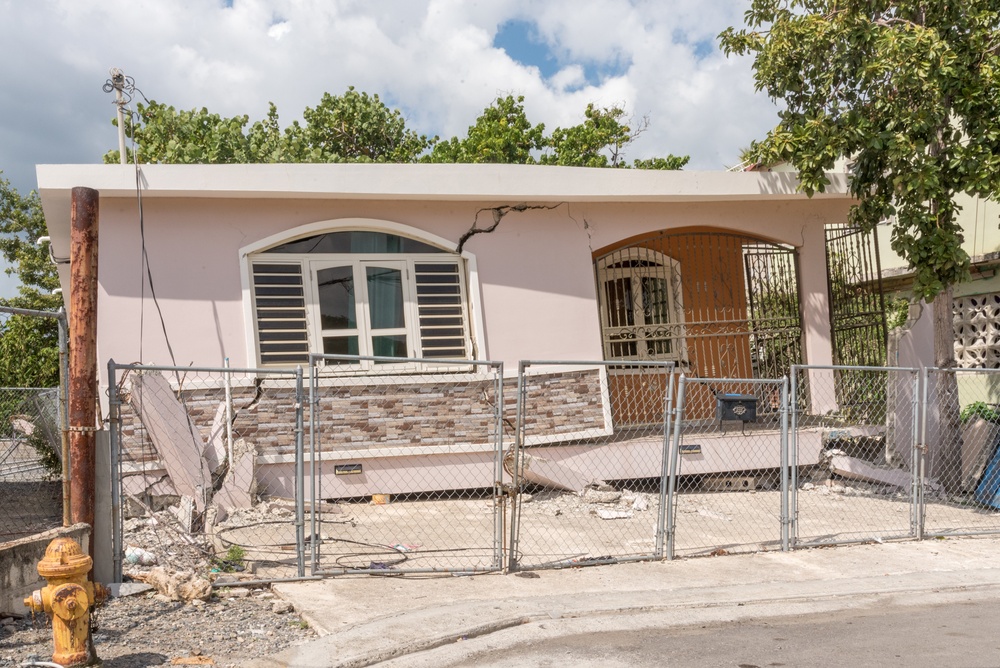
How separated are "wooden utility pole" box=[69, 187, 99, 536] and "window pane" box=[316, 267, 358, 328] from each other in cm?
426

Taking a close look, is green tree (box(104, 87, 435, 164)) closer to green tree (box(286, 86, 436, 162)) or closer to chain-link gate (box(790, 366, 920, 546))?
green tree (box(286, 86, 436, 162))

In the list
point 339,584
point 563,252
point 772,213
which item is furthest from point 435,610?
point 772,213

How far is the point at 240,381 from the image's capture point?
9312 mm

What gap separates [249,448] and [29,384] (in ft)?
46.1

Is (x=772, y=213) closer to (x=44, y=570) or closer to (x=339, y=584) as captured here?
(x=339, y=584)

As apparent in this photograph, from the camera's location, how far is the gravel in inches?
197

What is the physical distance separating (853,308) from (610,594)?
7.82 metres

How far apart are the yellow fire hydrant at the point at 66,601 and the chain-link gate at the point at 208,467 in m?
2.37

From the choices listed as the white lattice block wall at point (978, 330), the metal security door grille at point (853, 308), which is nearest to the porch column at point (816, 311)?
the metal security door grille at point (853, 308)

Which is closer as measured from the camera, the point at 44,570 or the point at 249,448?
the point at 44,570

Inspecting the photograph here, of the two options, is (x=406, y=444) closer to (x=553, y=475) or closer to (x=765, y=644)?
(x=553, y=475)

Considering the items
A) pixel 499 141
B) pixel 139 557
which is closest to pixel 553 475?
pixel 139 557

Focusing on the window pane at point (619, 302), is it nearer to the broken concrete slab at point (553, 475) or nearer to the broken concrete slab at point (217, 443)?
the broken concrete slab at point (553, 475)

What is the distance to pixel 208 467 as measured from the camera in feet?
28.8
